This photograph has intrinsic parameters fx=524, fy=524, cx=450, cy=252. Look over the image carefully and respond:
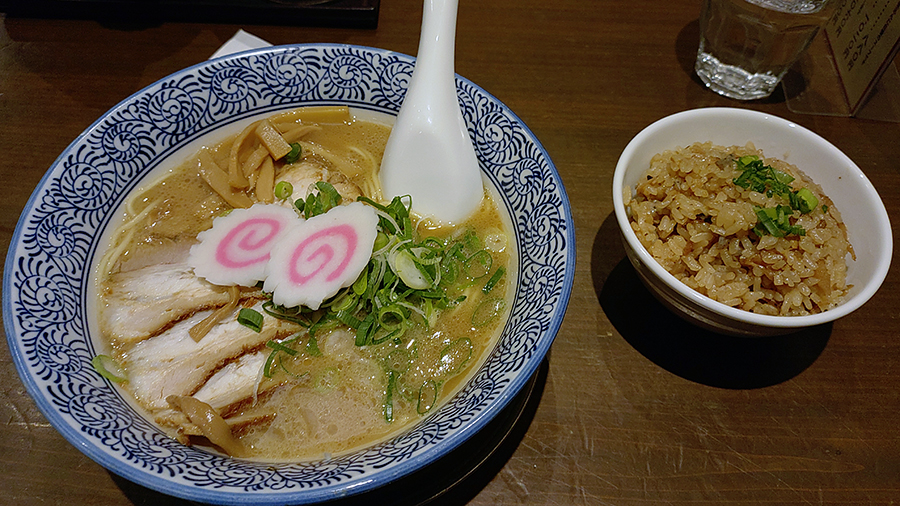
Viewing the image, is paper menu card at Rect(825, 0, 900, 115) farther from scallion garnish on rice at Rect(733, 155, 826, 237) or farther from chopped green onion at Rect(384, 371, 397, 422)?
chopped green onion at Rect(384, 371, 397, 422)

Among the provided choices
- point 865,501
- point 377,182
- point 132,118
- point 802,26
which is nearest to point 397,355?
point 377,182

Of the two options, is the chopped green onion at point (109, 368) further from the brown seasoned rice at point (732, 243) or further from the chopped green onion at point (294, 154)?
the brown seasoned rice at point (732, 243)

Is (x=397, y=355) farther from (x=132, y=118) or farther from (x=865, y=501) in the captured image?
(x=865, y=501)

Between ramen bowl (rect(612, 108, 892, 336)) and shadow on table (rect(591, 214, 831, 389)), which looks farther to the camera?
shadow on table (rect(591, 214, 831, 389))

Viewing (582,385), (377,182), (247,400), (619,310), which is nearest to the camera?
(247,400)

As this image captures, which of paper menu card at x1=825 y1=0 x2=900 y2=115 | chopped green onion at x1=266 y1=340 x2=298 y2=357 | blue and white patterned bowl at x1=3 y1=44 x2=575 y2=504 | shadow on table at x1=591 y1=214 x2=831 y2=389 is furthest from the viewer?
paper menu card at x1=825 y1=0 x2=900 y2=115

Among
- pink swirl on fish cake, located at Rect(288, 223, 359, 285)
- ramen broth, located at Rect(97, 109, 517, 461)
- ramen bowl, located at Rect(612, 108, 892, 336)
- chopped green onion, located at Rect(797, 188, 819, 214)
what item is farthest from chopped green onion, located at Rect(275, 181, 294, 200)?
chopped green onion, located at Rect(797, 188, 819, 214)
